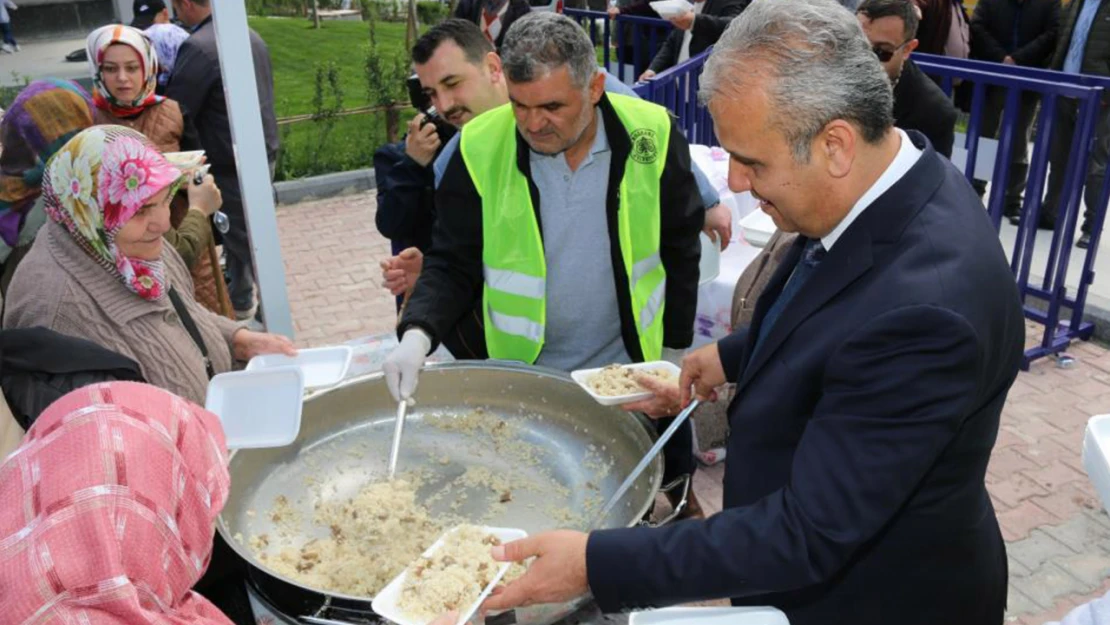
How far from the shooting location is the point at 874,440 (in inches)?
52.0

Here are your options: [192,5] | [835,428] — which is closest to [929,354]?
[835,428]

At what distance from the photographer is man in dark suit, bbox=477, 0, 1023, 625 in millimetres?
1318

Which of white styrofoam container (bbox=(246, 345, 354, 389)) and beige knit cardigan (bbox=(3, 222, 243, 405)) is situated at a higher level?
beige knit cardigan (bbox=(3, 222, 243, 405))

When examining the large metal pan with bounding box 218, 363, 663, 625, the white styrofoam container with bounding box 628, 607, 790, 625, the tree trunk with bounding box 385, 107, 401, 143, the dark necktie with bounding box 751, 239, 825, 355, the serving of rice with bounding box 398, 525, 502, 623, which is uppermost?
the dark necktie with bounding box 751, 239, 825, 355

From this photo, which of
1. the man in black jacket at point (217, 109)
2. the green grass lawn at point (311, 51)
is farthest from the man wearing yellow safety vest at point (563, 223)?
the green grass lawn at point (311, 51)

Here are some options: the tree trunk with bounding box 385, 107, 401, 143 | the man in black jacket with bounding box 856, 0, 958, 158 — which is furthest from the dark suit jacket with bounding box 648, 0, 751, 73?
the tree trunk with bounding box 385, 107, 401, 143

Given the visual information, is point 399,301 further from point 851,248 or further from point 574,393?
point 851,248

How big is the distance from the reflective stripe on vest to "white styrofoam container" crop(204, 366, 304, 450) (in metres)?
0.63

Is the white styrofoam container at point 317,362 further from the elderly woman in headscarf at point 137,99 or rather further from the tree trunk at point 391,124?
the tree trunk at point 391,124

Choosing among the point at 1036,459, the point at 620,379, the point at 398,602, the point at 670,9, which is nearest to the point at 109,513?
the point at 398,602

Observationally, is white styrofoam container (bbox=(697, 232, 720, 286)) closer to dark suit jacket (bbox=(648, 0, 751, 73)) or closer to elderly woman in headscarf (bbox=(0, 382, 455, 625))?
elderly woman in headscarf (bbox=(0, 382, 455, 625))

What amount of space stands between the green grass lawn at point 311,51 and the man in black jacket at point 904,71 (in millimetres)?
7045

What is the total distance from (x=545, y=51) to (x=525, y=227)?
48 centimetres

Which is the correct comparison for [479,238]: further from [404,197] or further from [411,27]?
[411,27]
